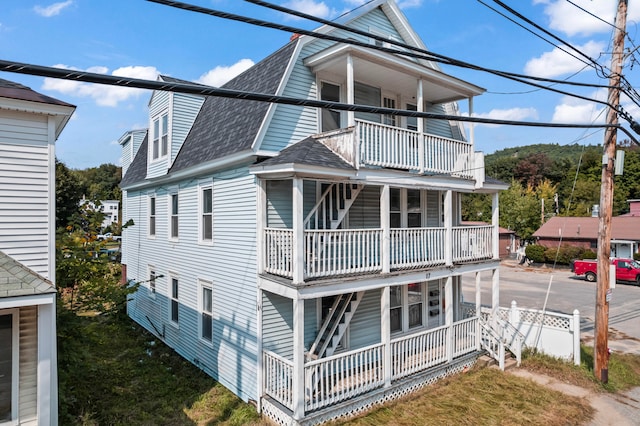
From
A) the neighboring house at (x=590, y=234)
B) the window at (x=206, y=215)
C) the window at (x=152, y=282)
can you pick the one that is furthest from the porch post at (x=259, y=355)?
the neighboring house at (x=590, y=234)

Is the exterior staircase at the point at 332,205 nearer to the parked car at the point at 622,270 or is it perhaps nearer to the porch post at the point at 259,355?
the porch post at the point at 259,355

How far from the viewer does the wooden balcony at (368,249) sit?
833 cm

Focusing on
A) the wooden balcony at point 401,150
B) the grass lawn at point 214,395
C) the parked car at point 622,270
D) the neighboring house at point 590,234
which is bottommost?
the grass lawn at point 214,395

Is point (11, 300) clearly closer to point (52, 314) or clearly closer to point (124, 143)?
point (52, 314)

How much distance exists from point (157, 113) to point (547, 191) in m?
56.4

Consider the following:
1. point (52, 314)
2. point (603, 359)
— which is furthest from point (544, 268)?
point (52, 314)

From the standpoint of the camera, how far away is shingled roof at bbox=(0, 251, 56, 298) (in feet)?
18.4

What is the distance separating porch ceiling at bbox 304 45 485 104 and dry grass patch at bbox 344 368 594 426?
7.96m

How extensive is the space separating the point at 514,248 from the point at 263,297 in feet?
150

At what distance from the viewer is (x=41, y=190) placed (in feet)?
21.5

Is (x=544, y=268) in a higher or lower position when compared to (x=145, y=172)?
lower

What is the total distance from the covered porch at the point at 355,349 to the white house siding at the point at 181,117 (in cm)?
669

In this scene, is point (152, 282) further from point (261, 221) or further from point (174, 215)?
point (261, 221)

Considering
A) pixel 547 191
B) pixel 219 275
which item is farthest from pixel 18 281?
pixel 547 191
